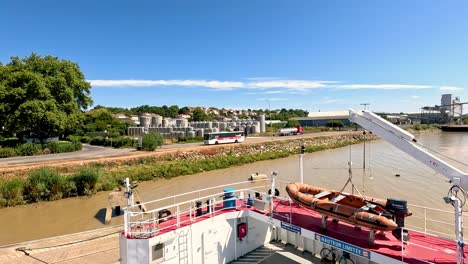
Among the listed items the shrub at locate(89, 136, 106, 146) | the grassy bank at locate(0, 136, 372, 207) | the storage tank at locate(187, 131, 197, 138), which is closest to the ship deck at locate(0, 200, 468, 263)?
the grassy bank at locate(0, 136, 372, 207)

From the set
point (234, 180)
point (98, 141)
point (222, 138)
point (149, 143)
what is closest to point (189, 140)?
point (222, 138)

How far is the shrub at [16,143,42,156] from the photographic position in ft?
116

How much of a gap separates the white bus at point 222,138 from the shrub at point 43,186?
1053 inches

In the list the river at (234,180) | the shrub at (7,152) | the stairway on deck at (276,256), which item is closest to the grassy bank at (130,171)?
the river at (234,180)

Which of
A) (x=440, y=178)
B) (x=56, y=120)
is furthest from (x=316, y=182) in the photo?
(x=56, y=120)

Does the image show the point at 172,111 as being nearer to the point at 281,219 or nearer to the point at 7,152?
the point at 7,152

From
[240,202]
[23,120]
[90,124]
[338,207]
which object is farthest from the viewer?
[90,124]

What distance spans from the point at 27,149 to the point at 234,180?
26.4 metres

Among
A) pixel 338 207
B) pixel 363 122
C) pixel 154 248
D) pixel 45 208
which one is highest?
pixel 363 122

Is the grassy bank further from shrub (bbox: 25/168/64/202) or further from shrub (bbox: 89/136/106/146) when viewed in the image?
shrub (bbox: 89/136/106/146)

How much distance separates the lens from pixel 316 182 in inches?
1040

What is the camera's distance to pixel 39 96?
35.8m

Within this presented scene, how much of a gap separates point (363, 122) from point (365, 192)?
15699mm

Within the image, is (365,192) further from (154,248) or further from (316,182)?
(154,248)
